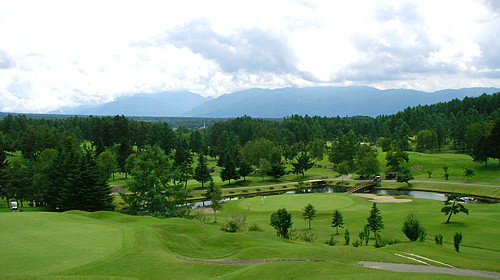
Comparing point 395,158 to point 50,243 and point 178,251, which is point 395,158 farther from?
point 50,243

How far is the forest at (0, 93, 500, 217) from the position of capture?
45375mm

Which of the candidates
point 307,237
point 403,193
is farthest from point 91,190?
point 403,193

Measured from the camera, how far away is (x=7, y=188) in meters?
48.4

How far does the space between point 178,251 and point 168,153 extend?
97969 millimetres

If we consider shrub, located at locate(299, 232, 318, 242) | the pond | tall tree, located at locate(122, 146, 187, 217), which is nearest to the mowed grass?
shrub, located at locate(299, 232, 318, 242)

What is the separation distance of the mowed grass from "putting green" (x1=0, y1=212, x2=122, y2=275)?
4cm

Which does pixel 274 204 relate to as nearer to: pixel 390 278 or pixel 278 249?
pixel 278 249

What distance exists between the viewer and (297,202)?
190 ft

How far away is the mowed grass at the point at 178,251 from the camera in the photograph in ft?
47.2

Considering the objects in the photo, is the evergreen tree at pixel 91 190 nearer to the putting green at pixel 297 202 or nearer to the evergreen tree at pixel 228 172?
the putting green at pixel 297 202

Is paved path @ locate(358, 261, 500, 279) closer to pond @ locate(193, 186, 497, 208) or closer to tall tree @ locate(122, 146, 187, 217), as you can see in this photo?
tall tree @ locate(122, 146, 187, 217)

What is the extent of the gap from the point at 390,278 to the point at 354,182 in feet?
245

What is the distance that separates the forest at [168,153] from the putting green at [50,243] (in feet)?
51.6

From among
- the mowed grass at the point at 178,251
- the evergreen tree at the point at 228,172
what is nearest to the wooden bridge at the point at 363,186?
the evergreen tree at the point at 228,172
